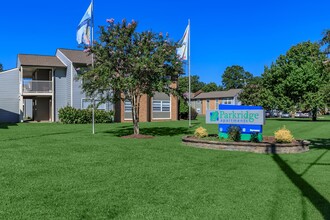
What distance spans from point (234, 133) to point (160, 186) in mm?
7141

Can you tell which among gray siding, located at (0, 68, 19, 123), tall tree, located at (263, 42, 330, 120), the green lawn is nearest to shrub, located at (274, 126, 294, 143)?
the green lawn

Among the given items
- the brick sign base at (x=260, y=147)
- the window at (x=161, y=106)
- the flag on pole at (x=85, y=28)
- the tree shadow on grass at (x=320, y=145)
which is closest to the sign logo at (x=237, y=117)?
the brick sign base at (x=260, y=147)

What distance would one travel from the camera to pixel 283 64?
47344 millimetres

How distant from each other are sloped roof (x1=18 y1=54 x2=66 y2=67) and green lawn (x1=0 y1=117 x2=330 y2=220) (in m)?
22.9

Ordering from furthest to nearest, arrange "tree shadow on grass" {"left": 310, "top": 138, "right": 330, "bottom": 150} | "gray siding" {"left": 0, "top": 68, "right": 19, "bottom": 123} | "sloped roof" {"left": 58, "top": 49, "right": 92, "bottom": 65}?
"sloped roof" {"left": 58, "top": 49, "right": 92, "bottom": 65}
"gray siding" {"left": 0, "top": 68, "right": 19, "bottom": 123}
"tree shadow on grass" {"left": 310, "top": 138, "right": 330, "bottom": 150}

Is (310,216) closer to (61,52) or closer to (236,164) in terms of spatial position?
(236,164)

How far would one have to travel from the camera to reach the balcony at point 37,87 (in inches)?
1263

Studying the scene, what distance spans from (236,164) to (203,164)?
3.11ft

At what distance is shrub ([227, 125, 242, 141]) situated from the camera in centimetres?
1306

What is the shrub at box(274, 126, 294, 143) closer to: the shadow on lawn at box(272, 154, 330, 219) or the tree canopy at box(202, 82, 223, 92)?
the shadow on lawn at box(272, 154, 330, 219)

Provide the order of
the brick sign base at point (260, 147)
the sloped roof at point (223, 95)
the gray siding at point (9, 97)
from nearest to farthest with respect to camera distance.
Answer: the brick sign base at point (260, 147) → the gray siding at point (9, 97) → the sloped roof at point (223, 95)

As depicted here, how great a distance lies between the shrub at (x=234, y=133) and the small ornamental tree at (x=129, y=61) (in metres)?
4.15

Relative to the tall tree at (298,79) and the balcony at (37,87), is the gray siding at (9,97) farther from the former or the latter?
the tall tree at (298,79)

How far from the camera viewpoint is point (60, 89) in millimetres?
33094
